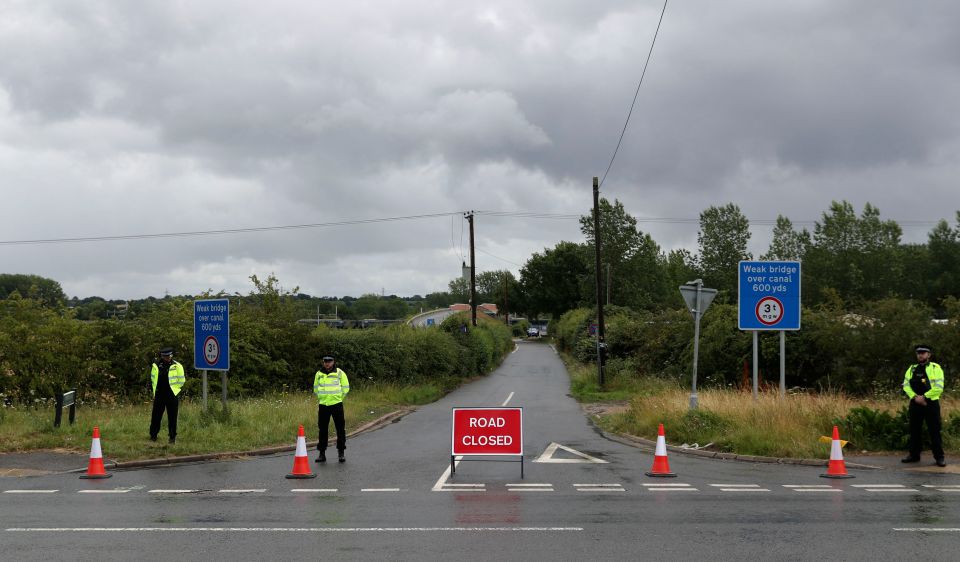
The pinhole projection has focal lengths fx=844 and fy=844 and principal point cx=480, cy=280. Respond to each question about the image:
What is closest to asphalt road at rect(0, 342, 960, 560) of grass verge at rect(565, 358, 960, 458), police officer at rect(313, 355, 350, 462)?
police officer at rect(313, 355, 350, 462)

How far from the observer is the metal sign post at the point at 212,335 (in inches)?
655

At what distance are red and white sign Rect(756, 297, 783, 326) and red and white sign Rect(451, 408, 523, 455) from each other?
696 cm

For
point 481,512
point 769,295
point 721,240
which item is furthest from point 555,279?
A: point 481,512

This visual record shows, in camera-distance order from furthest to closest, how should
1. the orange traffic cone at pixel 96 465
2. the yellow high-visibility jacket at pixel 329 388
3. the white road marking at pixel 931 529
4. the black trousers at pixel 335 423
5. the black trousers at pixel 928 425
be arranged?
the yellow high-visibility jacket at pixel 329 388, the black trousers at pixel 335 423, the black trousers at pixel 928 425, the orange traffic cone at pixel 96 465, the white road marking at pixel 931 529

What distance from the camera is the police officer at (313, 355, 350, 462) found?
1415cm

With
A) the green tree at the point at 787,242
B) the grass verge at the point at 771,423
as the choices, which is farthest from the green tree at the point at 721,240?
the grass verge at the point at 771,423

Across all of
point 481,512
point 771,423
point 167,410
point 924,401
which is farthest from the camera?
point 167,410

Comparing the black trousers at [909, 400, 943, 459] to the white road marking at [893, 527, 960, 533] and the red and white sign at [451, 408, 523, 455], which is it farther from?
the red and white sign at [451, 408, 523, 455]

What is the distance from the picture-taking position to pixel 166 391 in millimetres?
15273

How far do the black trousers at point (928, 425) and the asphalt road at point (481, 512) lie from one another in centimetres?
74

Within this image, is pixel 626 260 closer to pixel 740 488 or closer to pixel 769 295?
pixel 769 295

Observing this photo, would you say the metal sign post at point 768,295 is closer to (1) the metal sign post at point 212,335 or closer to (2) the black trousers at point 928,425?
(2) the black trousers at point 928,425

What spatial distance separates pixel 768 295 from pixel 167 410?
11.9 metres

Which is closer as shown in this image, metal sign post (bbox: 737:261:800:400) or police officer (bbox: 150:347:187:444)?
police officer (bbox: 150:347:187:444)
